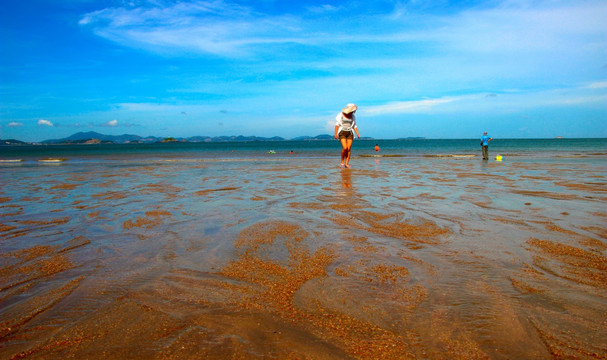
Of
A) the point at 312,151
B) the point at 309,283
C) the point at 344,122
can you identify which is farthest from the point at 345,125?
the point at 312,151

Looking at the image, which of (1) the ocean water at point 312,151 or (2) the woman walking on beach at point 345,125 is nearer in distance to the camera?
(2) the woman walking on beach at point 345,125

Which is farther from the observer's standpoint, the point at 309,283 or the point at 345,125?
the point at 345,125

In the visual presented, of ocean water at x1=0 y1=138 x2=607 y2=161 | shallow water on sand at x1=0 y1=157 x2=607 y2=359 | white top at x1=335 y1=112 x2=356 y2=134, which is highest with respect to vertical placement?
white top at x1=335 y1=112 x2=356 y2=134

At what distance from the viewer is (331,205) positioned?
18.7 ft

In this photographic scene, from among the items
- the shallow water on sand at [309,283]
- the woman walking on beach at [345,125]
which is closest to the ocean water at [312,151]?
the woman walking on beach at [345,125]

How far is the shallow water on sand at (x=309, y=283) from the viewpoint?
186 centimetres

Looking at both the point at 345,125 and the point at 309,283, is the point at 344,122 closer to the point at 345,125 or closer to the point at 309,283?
the point at 345,125

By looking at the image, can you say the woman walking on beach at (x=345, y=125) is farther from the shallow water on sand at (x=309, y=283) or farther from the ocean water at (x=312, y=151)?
the ocean water at (x=312, y=151)

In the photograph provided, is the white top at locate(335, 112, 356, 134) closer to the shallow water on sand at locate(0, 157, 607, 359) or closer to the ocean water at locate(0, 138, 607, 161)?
the shallow water on sand at locate(0, 157, 607, 359)

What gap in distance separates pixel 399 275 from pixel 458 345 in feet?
3.15

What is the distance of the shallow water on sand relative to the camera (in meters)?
1.86

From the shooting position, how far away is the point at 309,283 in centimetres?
265

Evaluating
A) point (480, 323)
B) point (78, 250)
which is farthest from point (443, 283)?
point (78, 250)

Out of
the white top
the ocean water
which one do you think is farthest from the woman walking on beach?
the ocean water
